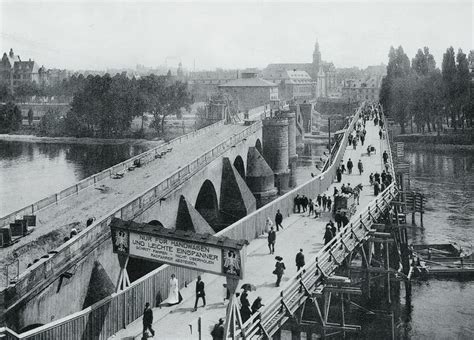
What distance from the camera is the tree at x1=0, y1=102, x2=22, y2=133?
119m

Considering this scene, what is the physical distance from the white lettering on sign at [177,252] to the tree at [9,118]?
110 metres

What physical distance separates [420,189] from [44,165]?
51.0 metres

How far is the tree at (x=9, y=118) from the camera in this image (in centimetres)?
11888

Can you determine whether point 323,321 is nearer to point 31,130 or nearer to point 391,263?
point 391,263

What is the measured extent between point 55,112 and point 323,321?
11463cm

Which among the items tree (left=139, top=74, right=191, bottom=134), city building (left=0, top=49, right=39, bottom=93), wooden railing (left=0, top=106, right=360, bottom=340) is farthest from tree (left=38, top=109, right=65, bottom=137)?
wooden railing (left=0, top=106, right=360, bottom=340)

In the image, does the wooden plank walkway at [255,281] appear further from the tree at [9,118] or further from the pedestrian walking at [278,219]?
the tree at [9,118]

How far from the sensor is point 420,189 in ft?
214

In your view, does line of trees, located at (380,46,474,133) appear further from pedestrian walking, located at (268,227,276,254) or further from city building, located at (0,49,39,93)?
city building, located at (0,49,39,93)

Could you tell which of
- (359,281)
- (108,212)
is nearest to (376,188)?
(359,281)

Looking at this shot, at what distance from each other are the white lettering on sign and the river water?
15815 mm

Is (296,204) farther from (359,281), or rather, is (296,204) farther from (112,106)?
(112,106)

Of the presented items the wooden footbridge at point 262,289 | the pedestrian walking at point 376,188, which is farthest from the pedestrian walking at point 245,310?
the pedestrian walking at point 376,188

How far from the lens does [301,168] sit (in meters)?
84.9
